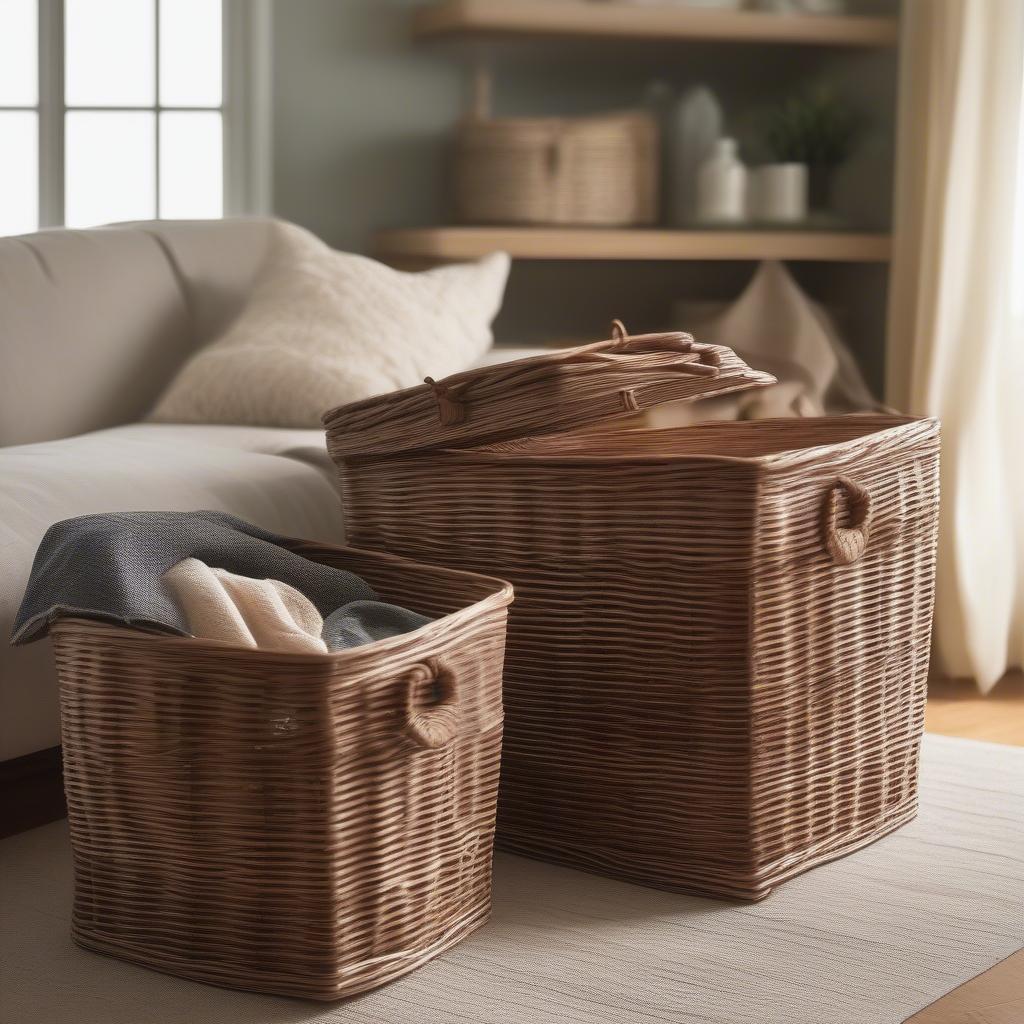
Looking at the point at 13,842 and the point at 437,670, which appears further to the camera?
the point at 13,842

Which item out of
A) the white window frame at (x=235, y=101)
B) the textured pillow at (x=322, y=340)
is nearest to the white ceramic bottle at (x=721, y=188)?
the textured pillow at (x=322, y=340)

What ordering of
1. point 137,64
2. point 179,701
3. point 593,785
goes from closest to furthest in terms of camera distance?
point 179,701 → point 593,785 → point 137,64

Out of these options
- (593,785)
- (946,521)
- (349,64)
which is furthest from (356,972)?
(349,64)

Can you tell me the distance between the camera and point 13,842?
5.56ft

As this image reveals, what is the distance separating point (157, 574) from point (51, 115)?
1.97m

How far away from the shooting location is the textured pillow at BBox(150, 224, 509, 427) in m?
2.22

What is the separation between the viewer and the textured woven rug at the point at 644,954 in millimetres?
1263

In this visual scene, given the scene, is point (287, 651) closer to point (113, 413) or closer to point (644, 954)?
point (644, 954)

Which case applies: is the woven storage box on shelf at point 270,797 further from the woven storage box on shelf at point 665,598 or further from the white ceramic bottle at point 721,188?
the white ceramic bottle at point 721,188

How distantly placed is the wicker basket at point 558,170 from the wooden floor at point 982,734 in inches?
44.3

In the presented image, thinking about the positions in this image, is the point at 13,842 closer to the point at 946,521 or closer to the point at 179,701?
the point at 179,701

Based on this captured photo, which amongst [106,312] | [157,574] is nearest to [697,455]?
[157,574]

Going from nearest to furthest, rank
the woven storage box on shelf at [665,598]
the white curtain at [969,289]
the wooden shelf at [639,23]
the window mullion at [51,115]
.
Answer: the woven storage box on shelf at [665,598]
the white curtain at [969,289]
the wooden shelf at [639,23]
the window mullion at [51,115]

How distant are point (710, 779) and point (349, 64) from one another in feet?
6.75
